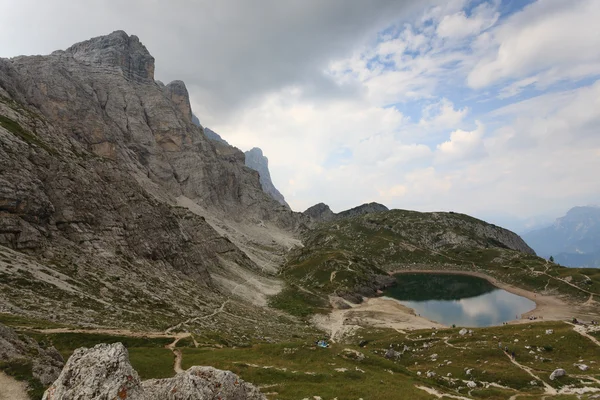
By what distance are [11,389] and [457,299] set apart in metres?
159

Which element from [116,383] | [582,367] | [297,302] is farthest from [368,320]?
[116,383]

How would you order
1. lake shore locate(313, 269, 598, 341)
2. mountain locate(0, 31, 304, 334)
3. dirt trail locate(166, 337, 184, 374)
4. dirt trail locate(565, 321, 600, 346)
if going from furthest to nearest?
lake shore locate(313, 269, 598, 341) < mountain locate(0, 31, 304, 334) < dirt trail locate(565, 321, 600, 346) < dirt trail locate(166, 337, 184, 374)

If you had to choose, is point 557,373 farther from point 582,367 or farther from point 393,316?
point 393,316

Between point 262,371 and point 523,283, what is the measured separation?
170043 millimetres

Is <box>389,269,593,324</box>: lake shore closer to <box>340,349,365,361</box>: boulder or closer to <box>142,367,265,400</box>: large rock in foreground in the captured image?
<box>340,349,365,361</box>: boulder

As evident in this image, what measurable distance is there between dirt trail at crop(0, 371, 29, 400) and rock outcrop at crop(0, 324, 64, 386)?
1.09 m

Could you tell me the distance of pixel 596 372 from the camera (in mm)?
43406

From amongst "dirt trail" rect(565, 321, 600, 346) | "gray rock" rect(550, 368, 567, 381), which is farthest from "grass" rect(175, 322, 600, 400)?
"dirt trail" rect(565, 321, 600, 346)

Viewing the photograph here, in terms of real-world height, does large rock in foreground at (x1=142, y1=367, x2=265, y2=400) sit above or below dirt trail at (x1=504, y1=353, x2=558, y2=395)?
above

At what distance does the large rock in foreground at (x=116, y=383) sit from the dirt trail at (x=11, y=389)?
10.7 metres

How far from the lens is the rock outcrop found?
24109 millimetres

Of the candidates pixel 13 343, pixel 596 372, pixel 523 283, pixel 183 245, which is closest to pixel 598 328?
pixel 596 372

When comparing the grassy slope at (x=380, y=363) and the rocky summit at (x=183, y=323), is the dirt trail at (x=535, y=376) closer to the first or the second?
the rocky summit at (x=183, y=323)

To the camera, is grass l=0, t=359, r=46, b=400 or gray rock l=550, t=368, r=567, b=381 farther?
gray rock l=550, t=368, r=567, b=381
